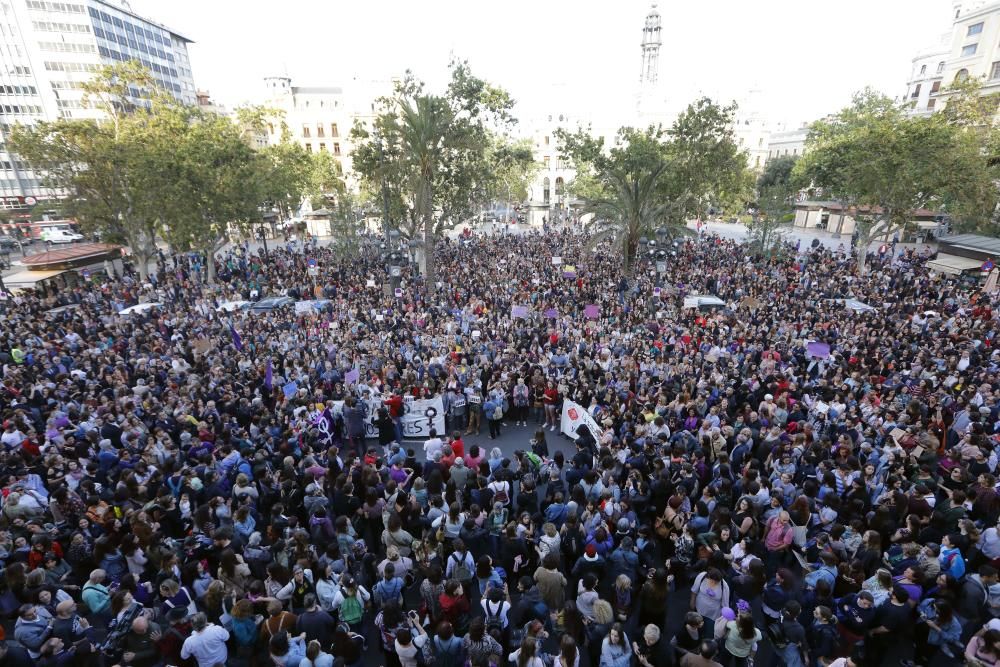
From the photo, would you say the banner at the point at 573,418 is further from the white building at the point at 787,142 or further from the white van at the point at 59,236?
the white building at the point at 787,142

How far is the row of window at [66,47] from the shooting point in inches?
2381

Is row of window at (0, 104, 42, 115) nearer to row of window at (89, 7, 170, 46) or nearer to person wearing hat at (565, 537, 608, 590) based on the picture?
row of window at (89, 7, 170, 46)

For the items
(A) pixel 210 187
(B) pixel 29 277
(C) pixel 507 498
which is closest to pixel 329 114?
(A) pixel 210 187

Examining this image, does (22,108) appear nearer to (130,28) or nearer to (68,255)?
(130,28)

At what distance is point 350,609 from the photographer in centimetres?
549

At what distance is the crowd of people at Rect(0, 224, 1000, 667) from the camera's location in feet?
17.1

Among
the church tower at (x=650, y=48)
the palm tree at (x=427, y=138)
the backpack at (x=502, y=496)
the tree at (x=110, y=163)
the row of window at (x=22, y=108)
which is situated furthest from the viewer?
the church tower at (x=650, y=48)

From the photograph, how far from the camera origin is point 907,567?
18.8 ft

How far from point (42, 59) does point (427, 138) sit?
224 feet

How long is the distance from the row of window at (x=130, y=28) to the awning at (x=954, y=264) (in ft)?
291

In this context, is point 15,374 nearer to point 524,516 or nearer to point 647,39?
point 524,516

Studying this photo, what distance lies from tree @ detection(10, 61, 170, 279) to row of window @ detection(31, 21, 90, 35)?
49.2 metres

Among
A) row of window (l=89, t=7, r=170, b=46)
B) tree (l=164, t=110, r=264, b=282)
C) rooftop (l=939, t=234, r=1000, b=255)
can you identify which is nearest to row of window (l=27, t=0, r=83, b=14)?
row of window (l=89, t=7, r=170, b=46)

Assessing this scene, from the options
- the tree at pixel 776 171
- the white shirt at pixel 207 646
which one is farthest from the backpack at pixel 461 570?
the tree at pixel 776 171
